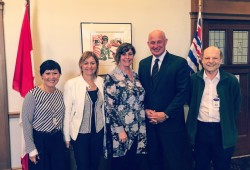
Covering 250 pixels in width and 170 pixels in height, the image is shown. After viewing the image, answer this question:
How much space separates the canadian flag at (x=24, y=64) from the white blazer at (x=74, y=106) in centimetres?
41

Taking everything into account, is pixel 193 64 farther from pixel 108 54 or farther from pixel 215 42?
pixel 108 54

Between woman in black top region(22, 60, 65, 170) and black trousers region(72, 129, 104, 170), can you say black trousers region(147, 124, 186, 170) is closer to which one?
black trousers region(72, 129, 104, 170)

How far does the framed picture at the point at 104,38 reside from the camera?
2.79 m

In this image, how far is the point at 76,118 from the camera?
226 centimetres

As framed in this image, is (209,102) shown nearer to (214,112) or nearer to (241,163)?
(214,112)

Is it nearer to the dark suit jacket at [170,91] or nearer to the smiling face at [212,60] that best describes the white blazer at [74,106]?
the dark suit jacket at [170,91]

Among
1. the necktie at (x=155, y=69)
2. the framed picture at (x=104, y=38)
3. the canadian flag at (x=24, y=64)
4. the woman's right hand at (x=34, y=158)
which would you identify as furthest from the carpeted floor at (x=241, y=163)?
the canadian flag at (x=24, y=64)

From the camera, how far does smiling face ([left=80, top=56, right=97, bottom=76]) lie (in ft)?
7.45

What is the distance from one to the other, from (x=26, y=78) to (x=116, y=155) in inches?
41.1

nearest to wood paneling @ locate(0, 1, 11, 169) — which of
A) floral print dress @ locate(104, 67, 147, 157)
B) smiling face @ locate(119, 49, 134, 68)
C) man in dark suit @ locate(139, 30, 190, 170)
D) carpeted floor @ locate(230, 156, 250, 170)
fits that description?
floral print dress @ locate(104, 67, 147, 157)

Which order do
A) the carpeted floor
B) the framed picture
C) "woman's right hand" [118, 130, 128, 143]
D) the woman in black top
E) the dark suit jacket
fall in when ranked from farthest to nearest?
1. the carpeted floor
2. the framed picture
3. the dark suit jacket
4. "woman's right hand" [118, 130, 128, 143]
5. the woman in black top

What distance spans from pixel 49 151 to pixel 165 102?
40.5 inches

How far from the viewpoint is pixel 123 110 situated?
7.37ft

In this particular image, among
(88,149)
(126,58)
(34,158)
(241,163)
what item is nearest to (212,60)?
(126,58)
